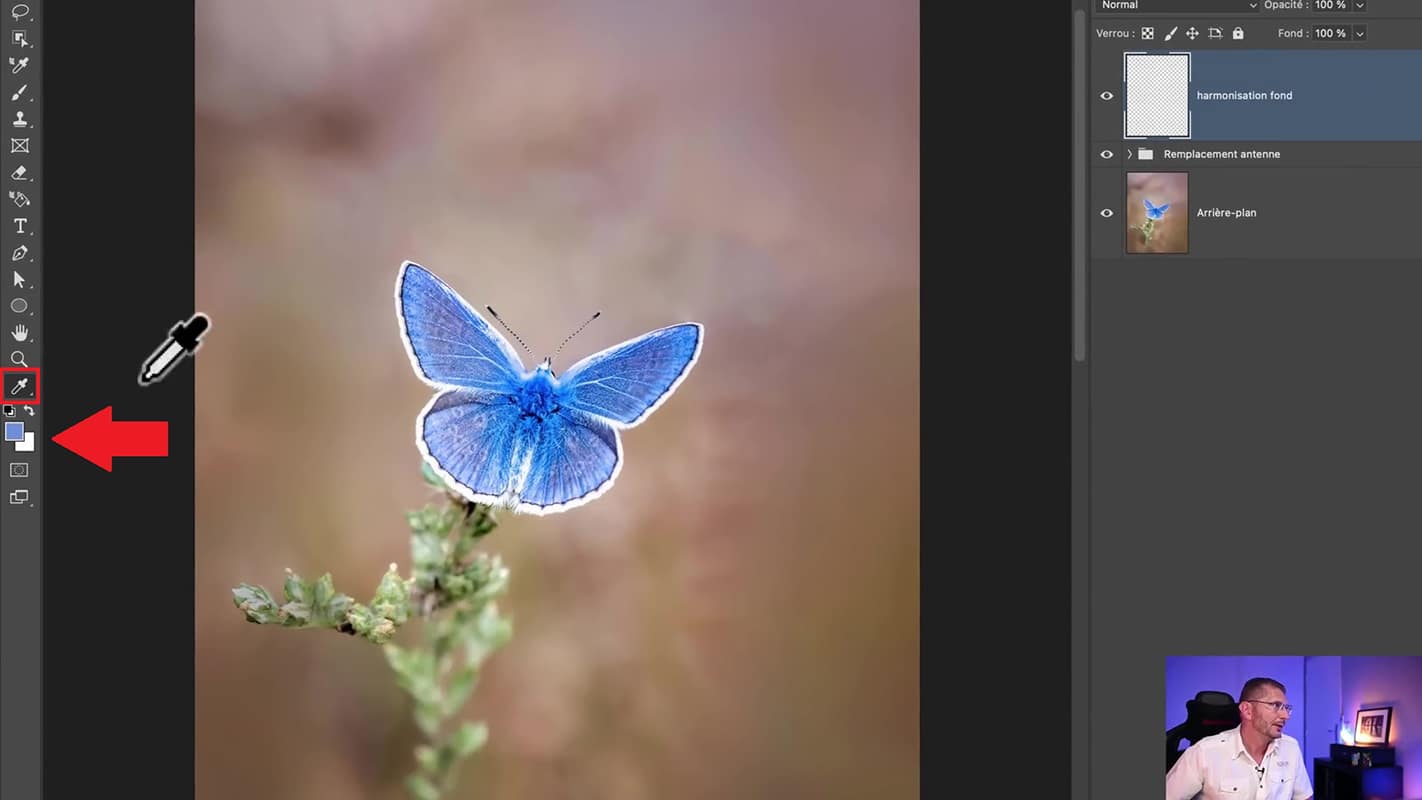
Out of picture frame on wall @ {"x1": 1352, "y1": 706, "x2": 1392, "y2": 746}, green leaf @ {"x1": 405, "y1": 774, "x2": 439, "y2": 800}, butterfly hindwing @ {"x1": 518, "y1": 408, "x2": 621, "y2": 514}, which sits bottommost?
picture frame on wall @ {"x1": 1352, "y1": 706, "x2": 1392, "y2": 746}

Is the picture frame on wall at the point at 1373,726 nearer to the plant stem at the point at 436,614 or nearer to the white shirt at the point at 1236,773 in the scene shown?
the white shirt at the point at 1236,773

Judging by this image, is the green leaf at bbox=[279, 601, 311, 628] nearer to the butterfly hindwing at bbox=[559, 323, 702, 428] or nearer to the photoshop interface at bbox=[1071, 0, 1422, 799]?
the butterfly hindwing at bbox=[559, 323, 702, 428]

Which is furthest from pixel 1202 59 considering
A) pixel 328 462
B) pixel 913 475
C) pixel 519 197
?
pixel 328 462

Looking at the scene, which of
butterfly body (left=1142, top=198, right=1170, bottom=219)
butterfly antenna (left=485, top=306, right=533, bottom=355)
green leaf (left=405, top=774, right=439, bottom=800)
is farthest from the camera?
butterfly antenna (left=485, top=306, right=533, bottom=355)

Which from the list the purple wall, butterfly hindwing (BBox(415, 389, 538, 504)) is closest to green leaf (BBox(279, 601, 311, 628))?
butterfly hindwing (BBox(415, 389, 538, 504))

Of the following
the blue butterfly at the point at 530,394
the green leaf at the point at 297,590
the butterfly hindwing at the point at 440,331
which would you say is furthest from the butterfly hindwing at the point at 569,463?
the green leaf at the point at 297,590
